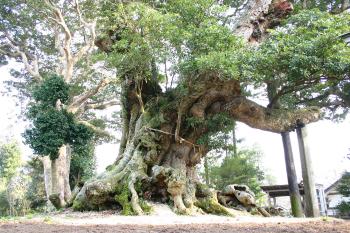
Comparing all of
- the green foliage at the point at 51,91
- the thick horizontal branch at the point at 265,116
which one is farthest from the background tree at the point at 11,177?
the thick horizontal branch at the point at 265,116

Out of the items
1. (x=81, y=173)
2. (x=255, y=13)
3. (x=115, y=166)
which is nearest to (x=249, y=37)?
(x=255, y=13)

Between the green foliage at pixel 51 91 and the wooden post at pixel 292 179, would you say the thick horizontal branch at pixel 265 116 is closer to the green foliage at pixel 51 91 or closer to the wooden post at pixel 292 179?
the wooden post at pixel 292 179

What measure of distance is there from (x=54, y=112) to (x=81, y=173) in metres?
7.84

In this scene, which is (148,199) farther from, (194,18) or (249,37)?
(249,37)

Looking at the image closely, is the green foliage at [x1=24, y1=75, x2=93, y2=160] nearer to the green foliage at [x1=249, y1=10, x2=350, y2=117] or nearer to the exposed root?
the exposed root

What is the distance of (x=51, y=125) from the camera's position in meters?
13.4

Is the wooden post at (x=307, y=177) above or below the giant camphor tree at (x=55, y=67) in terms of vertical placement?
below

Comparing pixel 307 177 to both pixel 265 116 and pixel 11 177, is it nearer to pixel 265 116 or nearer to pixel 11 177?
pixel 265 116

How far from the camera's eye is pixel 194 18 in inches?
425

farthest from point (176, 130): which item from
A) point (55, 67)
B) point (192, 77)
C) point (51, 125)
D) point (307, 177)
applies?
point (55, 67)

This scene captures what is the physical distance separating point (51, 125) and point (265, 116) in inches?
307

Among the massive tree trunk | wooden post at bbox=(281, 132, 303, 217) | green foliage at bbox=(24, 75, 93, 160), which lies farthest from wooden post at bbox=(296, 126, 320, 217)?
green foliage at bbox=(24, 75, 93, 160)

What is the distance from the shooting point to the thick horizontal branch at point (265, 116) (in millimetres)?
12141

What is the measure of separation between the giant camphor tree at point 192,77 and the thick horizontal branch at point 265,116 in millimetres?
34
